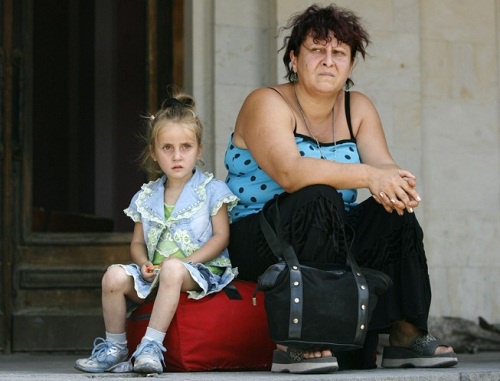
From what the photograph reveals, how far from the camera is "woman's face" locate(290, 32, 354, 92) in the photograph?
15.6ft

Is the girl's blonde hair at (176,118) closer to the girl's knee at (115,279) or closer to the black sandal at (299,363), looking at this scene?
the girl's knee at (115,279)

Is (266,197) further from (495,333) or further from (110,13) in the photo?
(110,13)

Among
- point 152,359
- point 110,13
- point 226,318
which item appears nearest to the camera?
point 152,359

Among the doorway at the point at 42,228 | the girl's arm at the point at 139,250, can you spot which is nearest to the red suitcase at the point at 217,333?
the girl's arm at the point at 139,250

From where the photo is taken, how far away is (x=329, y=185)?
4422mm

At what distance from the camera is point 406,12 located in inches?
271

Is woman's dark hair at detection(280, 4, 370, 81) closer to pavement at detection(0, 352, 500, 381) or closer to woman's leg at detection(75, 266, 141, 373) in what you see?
woman's leg at detection(75, 266, 141, 373)

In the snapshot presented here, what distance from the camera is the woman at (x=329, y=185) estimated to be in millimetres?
4363

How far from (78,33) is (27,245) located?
4.69m

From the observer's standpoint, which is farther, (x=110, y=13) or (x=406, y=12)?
(x=110, y=13)

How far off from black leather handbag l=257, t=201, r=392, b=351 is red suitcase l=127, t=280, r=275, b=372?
1.10 ft

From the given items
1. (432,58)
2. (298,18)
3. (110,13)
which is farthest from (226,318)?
(110,13)

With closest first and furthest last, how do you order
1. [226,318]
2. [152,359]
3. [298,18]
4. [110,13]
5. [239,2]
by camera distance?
[152,359] < [226,318] < [298,18] < [239,2] < [110,13]

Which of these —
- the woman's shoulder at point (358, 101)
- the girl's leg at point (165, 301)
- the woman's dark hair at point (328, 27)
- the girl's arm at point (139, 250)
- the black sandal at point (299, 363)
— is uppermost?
the woman's dark hair at point (328, 27)
